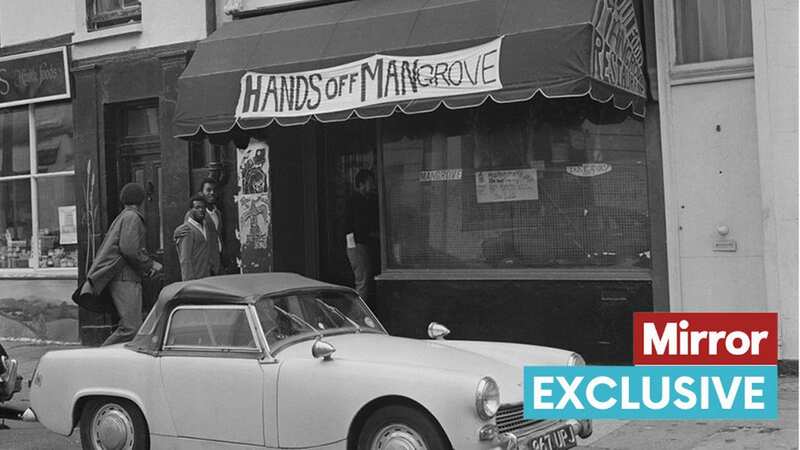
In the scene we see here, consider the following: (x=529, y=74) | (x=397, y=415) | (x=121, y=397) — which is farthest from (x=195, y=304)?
(x=529, y=74)

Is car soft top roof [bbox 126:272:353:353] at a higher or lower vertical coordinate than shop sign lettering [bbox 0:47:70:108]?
lower

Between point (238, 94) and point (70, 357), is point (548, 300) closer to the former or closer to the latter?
point (238, 94)

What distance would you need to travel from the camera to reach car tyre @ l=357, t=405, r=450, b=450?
18.6 ft

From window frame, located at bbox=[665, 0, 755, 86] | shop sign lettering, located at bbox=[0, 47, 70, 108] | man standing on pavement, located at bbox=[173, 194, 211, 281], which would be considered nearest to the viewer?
window frame, located at bbox=[665, 0, 755, 86]

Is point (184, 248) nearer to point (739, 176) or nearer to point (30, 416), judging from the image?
point (30, 416)

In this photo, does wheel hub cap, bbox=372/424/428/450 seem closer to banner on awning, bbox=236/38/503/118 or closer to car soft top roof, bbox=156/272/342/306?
car soft top roof, bbox=156/272/342/306

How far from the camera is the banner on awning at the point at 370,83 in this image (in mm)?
9102

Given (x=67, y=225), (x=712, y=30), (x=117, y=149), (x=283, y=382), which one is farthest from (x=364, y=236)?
(x=283, y=382)

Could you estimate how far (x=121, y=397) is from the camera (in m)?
6.90

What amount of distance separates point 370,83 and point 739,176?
3.61 m

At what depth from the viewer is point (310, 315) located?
22.6 feet

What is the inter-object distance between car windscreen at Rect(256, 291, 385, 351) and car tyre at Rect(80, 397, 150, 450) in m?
1.17

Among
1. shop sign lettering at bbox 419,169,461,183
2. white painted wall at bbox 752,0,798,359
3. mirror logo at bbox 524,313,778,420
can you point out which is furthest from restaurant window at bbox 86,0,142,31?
mirror logo at bbox 524,313,778,420

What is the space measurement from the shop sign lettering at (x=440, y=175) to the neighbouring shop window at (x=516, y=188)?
0.4 inches
